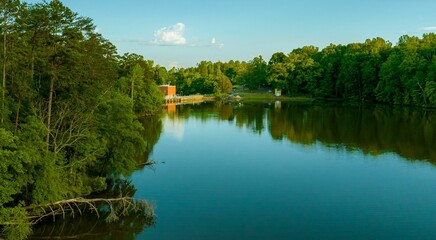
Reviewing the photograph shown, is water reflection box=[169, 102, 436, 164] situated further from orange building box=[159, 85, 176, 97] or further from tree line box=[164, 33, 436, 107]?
orange building box=[159, 85, 176, 97]

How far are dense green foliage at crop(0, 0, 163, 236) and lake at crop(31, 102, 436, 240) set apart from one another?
9.86ft

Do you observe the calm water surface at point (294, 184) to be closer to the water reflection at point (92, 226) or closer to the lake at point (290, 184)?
the lake at point (290, 184)

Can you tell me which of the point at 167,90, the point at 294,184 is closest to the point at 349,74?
the point at 167,90

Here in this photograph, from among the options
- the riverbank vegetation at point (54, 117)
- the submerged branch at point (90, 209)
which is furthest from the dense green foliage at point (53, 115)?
the submerged branch at point (90, 209)

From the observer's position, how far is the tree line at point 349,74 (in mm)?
80500

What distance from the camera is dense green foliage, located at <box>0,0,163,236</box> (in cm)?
1625

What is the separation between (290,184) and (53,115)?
1327 centimetres

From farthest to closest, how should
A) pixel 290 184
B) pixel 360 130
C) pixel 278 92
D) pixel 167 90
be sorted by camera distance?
pixel 278 92, pixel 167 90, pixel 360 130, pixel 290 184

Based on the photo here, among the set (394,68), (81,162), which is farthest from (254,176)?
(394,68)

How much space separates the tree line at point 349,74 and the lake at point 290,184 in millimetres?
36304

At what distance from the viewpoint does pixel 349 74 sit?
9931 centimetres

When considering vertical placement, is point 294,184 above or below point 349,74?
below

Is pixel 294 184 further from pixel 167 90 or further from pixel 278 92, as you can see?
pixel 278 92

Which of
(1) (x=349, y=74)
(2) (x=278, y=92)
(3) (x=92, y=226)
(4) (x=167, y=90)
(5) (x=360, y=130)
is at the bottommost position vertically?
(3) (x=92, y=226)
